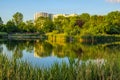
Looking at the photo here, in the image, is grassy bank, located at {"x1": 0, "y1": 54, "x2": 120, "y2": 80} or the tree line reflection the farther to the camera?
the tree line reflection

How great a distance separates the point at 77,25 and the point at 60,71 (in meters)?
56.9

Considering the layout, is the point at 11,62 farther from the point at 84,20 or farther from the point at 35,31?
the point at 35,31

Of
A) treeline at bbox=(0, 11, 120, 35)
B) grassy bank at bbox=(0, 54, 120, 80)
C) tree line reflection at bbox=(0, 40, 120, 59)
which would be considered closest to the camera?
grassy bank at bbox=(0, 54, 120, 80)

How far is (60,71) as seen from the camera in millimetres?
7074

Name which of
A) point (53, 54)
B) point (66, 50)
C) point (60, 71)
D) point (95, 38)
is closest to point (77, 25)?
point (95, 38)

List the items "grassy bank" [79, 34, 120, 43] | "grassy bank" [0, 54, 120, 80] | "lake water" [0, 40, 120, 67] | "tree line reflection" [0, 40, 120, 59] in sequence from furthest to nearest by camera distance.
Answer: "grassy bank" [79, 34, 120, 43] < "tree line reflection" [0, 40, 120, 59] < "lake water" [0, 40, 120, 67] < "grassy bank" [0, 54, 120, 80]

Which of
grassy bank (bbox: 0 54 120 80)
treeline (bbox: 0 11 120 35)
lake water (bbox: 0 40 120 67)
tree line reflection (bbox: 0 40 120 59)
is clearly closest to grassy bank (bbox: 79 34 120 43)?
treeline (bbox: 0 11 120 35)

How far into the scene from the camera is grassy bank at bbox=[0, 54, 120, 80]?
643cm

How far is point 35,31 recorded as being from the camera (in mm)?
74875

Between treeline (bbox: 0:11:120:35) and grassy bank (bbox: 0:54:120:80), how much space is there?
45612 mm

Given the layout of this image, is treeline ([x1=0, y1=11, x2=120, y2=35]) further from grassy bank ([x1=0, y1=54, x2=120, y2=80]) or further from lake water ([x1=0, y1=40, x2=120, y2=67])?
grassy bank ([x1=0, y1=54, x2=120, y2=80])

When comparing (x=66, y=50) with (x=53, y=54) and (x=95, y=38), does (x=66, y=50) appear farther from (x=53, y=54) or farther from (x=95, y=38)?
(x=95, y=38)

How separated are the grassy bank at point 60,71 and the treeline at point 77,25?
45.6m

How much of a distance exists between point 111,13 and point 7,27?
2458cm
